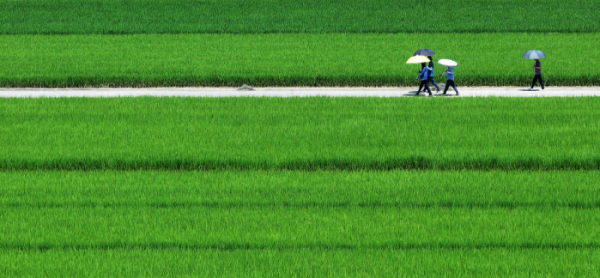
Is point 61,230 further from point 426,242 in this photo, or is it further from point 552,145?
point 552,145

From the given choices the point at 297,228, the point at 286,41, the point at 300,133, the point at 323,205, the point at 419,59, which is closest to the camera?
the point at 297,228

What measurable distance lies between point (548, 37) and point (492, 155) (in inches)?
932

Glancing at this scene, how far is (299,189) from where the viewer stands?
38.3ft

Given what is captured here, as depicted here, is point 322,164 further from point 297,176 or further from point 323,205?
point 323,205

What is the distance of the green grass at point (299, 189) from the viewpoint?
11016 mm

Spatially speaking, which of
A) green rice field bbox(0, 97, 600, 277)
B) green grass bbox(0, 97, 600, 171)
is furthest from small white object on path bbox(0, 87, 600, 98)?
green rice field bbox(0, 97, 600, 277)

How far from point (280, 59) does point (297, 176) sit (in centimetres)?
1780

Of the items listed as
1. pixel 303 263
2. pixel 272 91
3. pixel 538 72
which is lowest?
pixel 303 263

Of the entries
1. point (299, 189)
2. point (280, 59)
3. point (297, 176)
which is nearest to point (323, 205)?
point (299, 189)

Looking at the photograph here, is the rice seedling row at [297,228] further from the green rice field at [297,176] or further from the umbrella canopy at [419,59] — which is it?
the umbrella canopy at [419,59]

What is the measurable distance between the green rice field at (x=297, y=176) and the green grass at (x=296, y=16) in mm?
9614

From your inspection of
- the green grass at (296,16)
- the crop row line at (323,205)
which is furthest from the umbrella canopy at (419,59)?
the green grass at (296,16)

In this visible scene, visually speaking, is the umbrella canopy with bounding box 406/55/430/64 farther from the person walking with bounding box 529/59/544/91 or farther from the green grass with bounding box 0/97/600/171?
the person walking with bounding box 529/59/544/91

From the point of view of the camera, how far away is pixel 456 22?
3975 cm
